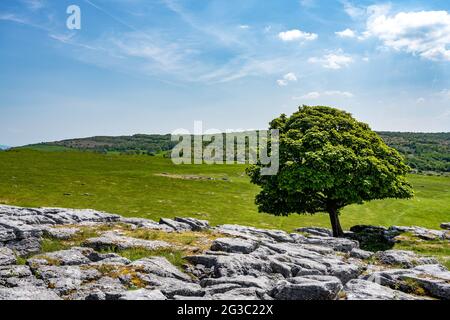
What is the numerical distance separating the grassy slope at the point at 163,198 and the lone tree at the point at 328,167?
13454 millimetres

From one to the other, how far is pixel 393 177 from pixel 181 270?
102 feet

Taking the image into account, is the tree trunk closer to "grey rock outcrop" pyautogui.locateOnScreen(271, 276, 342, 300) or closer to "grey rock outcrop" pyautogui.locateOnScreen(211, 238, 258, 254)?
"grey rock outcrop" pyautogui.locateOnScreen(211, 238, 258, 254)

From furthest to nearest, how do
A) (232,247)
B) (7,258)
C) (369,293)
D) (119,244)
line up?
(232,247)
(119,244)
(7,258)
(369,293)

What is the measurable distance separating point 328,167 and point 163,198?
136ft

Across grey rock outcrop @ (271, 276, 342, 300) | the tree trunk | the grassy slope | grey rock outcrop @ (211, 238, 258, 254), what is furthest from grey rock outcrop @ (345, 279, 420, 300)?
the grassy slope

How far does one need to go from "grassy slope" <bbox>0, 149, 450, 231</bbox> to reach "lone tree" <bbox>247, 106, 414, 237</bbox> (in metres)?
13.5

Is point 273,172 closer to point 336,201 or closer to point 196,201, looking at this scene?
point 336,201

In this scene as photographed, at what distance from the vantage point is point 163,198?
73.2 metres

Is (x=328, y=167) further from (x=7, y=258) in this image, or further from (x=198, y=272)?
(x=7, y=258)

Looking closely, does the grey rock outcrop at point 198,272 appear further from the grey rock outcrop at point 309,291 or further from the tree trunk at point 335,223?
the tree trunk at point 335,223

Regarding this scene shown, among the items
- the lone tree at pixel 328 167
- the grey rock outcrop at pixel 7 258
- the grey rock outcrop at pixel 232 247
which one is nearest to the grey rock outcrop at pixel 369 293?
the grey rock outcrop at pixel 232 247

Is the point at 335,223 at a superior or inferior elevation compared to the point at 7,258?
inferior

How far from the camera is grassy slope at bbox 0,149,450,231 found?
202 ft

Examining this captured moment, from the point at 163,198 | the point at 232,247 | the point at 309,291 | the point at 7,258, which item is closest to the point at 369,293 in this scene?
the point at 309,291
